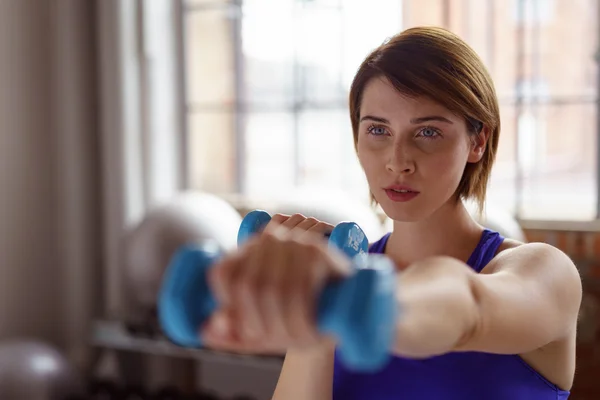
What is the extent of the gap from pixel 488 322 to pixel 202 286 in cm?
26

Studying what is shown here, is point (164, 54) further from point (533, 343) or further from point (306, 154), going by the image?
point (533, 343)

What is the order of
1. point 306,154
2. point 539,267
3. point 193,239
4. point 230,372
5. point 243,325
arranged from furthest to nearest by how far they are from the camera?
point 306,154
point 230,372
point 193,239
point 539,267
point 243,325

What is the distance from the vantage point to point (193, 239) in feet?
7.52

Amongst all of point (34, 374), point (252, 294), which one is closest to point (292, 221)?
point (252, 294)

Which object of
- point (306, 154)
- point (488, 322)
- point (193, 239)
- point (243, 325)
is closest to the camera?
point (243, 325)

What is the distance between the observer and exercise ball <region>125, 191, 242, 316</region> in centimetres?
231

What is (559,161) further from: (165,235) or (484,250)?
(484,250)

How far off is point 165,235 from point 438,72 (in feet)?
5.39

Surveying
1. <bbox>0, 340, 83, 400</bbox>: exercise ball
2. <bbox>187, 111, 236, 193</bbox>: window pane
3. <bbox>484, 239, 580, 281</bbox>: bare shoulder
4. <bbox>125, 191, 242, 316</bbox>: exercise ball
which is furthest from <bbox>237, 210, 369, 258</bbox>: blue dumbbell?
<bbox>187, 111, 236, 193</bbox>: window pane

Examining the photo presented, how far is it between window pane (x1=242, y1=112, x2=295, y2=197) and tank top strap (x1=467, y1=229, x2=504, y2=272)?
6.71 ft

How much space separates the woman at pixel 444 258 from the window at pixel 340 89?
142 centimetres

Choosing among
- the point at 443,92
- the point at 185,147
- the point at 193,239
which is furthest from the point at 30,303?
the point at 443,92

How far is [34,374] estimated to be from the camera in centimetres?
227

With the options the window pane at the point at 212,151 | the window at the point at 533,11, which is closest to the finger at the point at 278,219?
the window at the point at 533,11
